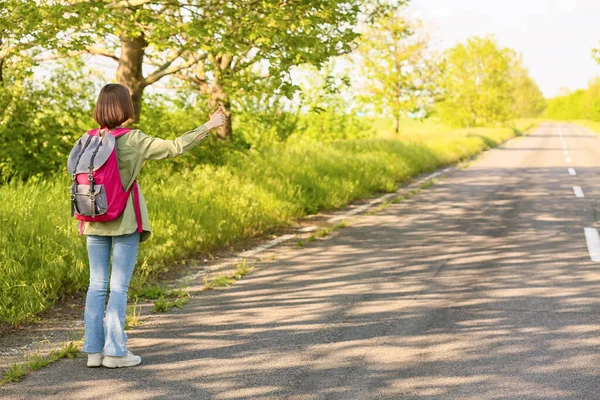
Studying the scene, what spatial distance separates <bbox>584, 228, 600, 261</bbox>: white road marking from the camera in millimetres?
7973

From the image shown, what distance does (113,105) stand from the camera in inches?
167

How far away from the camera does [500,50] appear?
56.5m

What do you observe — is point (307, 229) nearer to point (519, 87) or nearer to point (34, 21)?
point (34, 21)

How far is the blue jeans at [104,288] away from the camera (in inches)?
171

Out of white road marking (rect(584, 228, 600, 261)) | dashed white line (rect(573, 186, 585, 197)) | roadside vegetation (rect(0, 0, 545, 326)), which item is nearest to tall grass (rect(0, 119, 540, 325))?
roadside vegetation (rect(0, 0, 545, 326))

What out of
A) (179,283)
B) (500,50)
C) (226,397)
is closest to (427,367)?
(226,397)

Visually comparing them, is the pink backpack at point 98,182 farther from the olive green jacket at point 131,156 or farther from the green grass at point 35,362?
the green grass at point 35,362

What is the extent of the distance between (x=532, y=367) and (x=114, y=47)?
9658 mm

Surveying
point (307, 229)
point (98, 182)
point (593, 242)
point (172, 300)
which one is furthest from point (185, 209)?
point (593, 242)

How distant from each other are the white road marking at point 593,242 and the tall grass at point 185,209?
4024 mm

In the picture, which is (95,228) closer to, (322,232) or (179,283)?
(179,283)

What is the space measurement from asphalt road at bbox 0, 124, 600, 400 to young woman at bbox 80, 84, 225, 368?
0.55 ft

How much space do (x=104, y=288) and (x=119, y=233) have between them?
412mm

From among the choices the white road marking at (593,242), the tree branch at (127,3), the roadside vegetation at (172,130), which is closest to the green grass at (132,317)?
the roadside vegetation at (172,130)
